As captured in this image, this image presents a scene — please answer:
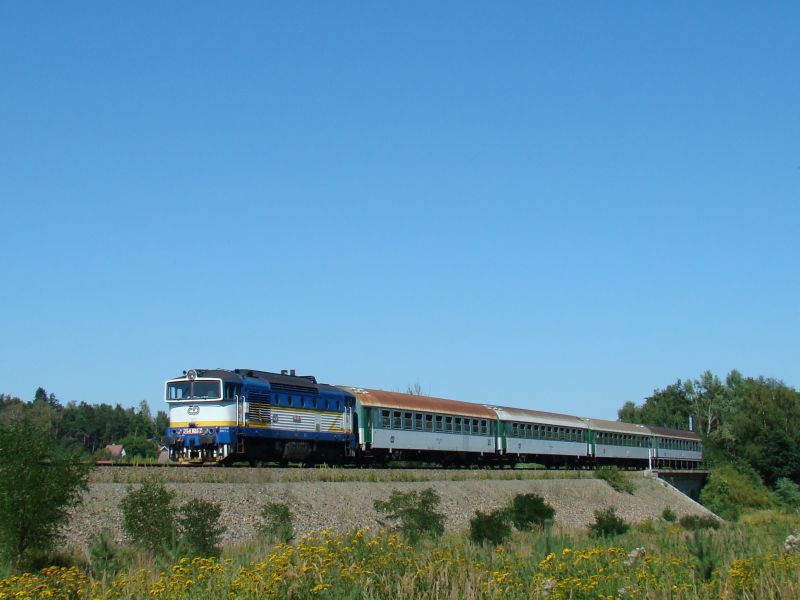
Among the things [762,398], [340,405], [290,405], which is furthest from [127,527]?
[762,398]

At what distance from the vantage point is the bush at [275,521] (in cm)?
2120

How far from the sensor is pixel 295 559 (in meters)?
10.1

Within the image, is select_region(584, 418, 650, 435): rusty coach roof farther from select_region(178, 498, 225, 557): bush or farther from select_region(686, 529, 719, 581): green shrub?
select_region(686, 529, 719, 581): green shrub

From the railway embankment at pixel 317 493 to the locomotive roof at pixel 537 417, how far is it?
579 centimetres

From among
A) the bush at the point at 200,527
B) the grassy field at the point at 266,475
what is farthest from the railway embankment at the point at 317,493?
the bush at the point at 200,527

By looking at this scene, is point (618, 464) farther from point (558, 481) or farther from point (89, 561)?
point (89, 561)

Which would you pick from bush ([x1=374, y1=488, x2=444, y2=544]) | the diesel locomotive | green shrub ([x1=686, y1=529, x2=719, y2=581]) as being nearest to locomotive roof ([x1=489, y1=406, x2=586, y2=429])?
the diesel locomotive

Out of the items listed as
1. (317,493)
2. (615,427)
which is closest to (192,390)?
(317,493)

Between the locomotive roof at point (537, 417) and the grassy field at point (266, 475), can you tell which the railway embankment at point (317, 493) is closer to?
the grassy field at point (266, 475)

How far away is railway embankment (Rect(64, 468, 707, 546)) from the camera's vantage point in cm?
2145

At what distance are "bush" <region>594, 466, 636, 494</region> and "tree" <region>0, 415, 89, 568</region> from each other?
37.1 metres

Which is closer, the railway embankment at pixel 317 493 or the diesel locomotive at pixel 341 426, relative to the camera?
the railway embankment at pixel 317 493

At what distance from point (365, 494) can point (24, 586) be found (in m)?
19.0

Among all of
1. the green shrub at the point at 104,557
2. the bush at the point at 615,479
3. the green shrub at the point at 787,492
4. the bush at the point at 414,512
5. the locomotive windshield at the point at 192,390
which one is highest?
the locomotive windshield at the point at 192,390
